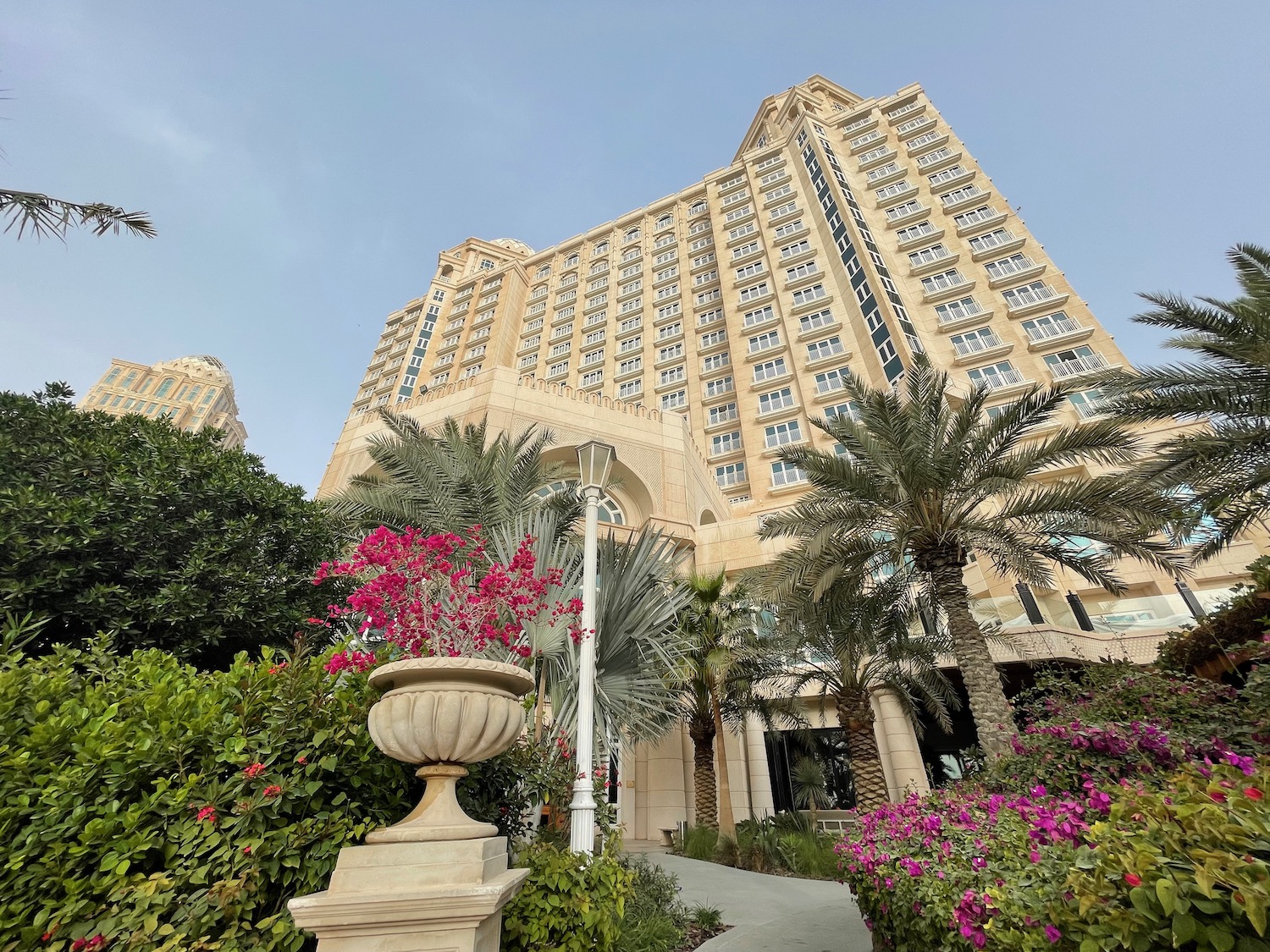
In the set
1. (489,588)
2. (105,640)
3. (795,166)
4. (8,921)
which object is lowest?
(8,921)

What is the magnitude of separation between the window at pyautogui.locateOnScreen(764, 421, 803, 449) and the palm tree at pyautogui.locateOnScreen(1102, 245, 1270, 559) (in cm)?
2307

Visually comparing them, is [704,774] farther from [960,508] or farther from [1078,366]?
[1078,366]

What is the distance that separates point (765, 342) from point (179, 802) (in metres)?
36.9

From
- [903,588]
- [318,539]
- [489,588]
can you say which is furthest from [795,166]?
[489,588]

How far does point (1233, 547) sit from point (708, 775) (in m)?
20.6

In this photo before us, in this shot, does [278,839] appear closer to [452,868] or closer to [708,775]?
[452,868]

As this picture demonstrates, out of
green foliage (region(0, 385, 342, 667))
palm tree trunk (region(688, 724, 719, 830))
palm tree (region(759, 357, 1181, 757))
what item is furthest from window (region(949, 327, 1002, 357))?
green foliage (region(0, 385, 342, 667))

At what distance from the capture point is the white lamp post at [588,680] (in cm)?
466

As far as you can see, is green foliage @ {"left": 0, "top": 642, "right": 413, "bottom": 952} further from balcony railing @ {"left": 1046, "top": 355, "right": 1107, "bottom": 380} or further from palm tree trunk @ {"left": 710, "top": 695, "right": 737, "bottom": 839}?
balcony railing @ {"left": 1046, "top": 355, "right": 1107, "bottom": 380}

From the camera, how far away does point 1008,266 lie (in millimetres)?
32531

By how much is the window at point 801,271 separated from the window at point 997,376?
12561mm

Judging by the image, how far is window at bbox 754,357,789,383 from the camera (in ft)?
114

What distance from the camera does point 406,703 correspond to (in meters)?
3.00

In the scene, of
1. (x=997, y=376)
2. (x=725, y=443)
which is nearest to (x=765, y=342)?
(x=725, y=443)
